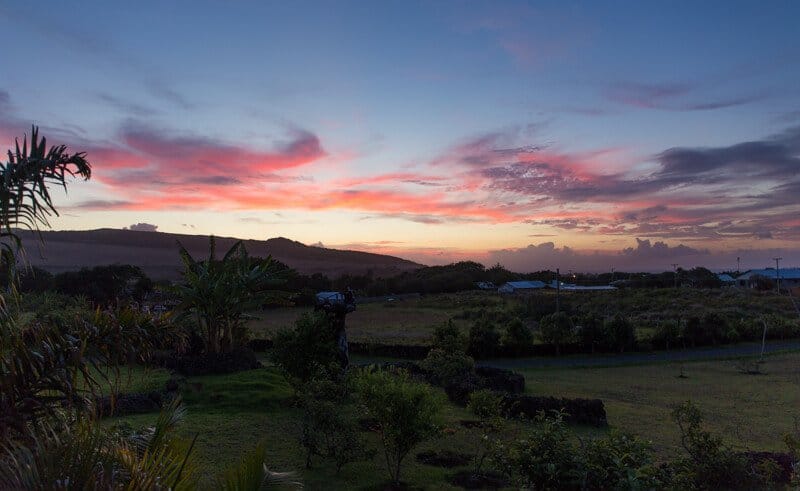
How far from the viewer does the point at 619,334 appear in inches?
1029

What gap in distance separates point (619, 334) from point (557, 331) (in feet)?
10.7

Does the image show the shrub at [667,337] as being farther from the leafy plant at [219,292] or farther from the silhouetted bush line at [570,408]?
the leafy plant at [219,292]

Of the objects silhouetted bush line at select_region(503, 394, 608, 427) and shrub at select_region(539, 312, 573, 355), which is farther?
shrub at select_region(539, 312, 573, 355)

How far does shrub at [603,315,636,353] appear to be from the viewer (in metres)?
25.9

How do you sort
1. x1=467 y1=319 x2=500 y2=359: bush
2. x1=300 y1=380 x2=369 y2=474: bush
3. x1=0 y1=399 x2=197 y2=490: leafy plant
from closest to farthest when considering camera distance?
1. x1=0 y1=399 x2=197 y2=490: leafy plant
2. x1=300 y1=380 x2=369 y2=474: bush
3. x1=467 y1=319 x2=500 y2=359: bush

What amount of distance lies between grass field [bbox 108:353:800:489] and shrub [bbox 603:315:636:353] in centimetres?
466

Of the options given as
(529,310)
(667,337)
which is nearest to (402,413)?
(667,337)

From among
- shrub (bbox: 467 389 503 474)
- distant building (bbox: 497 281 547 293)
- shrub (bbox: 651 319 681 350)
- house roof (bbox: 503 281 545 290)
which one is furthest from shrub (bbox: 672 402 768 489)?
house roof (bbox: 503 281 545 290)

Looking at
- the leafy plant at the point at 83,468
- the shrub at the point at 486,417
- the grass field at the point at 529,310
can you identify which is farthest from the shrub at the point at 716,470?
the grass field at the point at 529,310

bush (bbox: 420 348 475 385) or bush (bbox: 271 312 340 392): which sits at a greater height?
bush (bbox: 271 312 340 392)

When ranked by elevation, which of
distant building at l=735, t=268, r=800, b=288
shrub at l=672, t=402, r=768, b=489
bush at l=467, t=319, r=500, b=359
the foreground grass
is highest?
distant building at l=735, t=268, r=800, b=288

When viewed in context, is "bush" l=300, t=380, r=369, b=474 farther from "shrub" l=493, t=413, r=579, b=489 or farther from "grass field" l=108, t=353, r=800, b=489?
"shrub" l=493, t=413, r=579, b=489

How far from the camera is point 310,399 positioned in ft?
28.9

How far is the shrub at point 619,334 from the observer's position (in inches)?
1021
